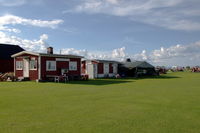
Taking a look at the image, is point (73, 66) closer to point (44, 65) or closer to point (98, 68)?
point (44, 65)

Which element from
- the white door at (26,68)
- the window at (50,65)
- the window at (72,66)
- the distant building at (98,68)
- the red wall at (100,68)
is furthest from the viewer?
the red wall at (100,68)

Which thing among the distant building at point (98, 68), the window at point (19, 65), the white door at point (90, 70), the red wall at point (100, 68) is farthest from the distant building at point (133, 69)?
the window at point (19, 65)

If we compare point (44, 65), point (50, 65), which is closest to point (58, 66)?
point (50, 65)

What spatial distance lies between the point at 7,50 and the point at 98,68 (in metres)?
14.9

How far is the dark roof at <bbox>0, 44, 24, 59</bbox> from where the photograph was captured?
33.9 meters

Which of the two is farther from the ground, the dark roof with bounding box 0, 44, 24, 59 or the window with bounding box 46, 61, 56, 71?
the dark roof with bounding box 0, 44, 24, 59

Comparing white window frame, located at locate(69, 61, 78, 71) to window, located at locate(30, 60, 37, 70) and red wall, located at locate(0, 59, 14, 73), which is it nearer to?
window, located at locate(30, 60, 37, 70)

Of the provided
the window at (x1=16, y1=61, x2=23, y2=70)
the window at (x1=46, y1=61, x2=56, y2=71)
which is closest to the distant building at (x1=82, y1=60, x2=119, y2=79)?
the window at (x1=46, y1=61, x2=56, y2=71)

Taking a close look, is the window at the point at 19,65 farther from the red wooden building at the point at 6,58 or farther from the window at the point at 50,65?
the red wooden building at the point at 6,58

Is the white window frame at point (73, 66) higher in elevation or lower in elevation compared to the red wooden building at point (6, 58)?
lower

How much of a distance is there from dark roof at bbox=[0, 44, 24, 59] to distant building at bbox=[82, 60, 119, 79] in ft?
38.2

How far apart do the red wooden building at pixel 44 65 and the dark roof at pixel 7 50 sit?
7964mm

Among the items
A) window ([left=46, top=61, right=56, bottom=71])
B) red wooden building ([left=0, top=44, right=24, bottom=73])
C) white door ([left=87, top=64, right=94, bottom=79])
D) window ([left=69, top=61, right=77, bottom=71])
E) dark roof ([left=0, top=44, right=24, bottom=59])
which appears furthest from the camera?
dark roof ([left=0, top=44, right=24, bottom=59])

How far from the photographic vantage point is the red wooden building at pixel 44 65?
24203 millimetres
